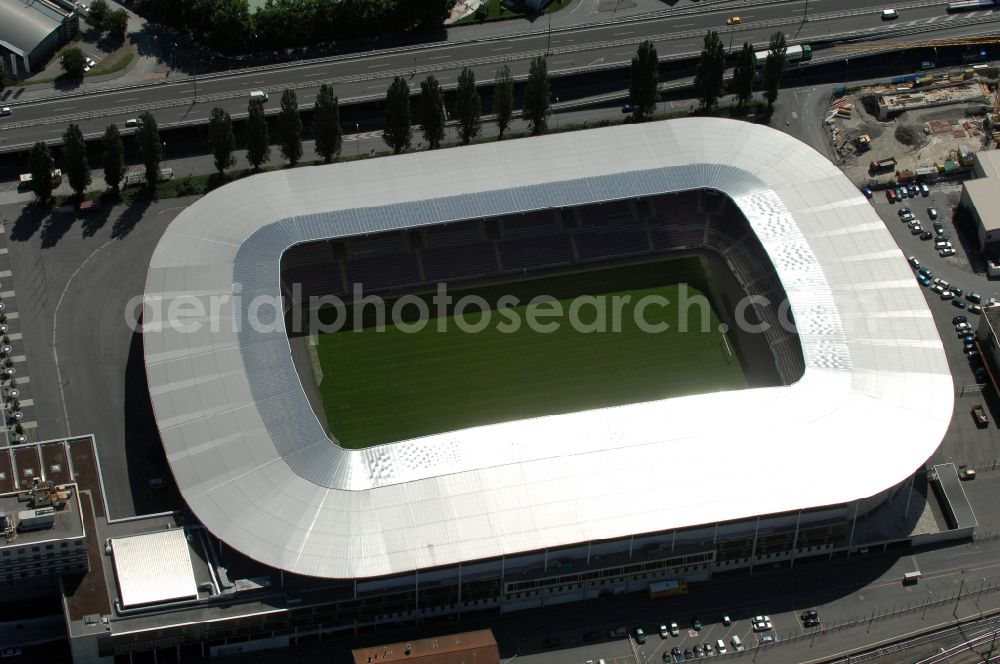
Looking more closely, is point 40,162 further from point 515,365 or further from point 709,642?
point 709,642

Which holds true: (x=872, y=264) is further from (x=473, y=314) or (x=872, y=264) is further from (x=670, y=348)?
(x=473, y=314)

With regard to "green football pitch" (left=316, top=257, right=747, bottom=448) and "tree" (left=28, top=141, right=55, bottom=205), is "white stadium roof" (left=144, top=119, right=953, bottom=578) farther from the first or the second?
"tree" (left=28, top=141, right=55, bottom=205)

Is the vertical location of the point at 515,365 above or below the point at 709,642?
above

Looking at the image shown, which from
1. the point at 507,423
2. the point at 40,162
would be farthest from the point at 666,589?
the point at 40,162

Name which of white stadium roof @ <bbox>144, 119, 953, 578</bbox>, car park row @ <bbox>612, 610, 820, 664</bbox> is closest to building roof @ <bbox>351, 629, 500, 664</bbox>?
white stadium roof @ <bbox>144, 119, 953, 578</bbox>

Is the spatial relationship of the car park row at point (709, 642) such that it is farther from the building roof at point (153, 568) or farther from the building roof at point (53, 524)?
the building roof at point (53, 524)
